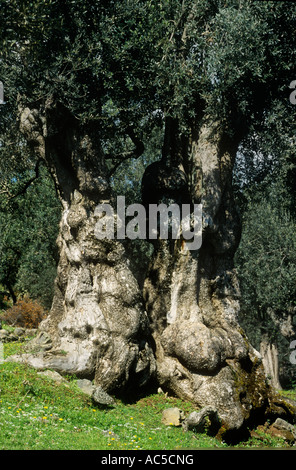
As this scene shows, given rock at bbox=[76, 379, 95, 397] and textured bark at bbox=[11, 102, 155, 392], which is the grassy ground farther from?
textured bark at bbox=[11, 102, 155, 392]

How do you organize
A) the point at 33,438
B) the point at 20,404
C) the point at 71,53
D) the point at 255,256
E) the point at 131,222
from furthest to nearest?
the point at 255,256, the point at 131,222, the point at 71,53, the point at 20,404, the point at 33,438

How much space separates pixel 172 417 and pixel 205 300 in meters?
3.95

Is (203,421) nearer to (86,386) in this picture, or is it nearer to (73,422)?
(86,386)

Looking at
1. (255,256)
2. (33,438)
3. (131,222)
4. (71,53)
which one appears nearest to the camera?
(33,438)

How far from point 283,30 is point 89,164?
6.51m

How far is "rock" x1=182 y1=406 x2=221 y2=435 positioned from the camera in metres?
12.4

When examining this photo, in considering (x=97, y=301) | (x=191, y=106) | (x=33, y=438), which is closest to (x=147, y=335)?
(x=97, y=301)

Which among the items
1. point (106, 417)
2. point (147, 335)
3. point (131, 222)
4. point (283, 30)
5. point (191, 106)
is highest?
point (283, 30)

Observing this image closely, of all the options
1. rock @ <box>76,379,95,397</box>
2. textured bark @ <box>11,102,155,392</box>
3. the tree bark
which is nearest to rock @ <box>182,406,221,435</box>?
textured bark @ <box>11,102,155,392</box>

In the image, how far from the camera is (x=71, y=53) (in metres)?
12.8

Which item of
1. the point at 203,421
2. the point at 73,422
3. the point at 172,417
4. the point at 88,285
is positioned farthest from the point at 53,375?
the point at 203,421

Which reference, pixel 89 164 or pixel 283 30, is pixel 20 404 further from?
pixel 283 30

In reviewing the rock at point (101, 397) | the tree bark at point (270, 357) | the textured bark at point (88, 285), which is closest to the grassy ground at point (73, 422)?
the rock at point (101, 397)

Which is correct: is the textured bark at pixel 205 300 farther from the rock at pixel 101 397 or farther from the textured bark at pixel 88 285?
the rock at pixel 101 397
